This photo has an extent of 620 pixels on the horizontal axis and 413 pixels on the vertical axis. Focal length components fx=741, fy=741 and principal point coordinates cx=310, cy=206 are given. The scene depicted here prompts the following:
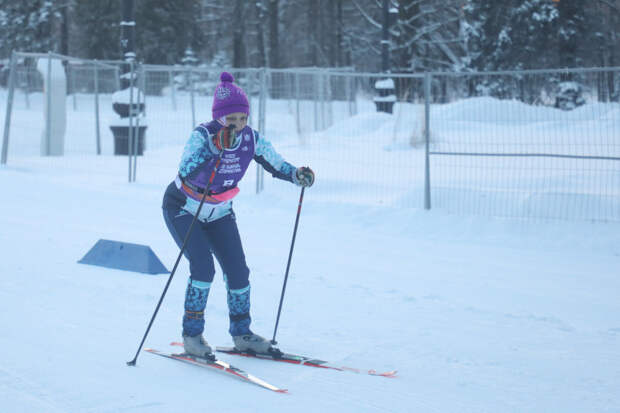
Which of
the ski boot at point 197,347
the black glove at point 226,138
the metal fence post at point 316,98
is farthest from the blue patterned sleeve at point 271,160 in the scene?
the metal fence post at point 316,98

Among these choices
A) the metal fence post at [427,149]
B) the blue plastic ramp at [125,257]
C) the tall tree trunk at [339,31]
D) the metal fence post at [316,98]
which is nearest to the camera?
the blue plastic ramp at [125,257]

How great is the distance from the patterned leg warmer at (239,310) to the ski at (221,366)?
0.28 m

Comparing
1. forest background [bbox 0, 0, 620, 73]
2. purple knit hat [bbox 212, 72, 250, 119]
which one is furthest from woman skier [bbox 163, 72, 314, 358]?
forest background [bbox 0, 0, 620, 73]

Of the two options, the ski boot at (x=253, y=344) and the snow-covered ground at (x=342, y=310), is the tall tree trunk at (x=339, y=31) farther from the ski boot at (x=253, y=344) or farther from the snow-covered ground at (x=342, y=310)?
the ski boot at (x=253, y=344)

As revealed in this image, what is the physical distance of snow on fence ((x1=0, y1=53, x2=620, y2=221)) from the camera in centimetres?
934

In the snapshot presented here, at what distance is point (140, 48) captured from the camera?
37.4 m

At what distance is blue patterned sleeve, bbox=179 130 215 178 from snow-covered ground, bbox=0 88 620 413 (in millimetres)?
1244

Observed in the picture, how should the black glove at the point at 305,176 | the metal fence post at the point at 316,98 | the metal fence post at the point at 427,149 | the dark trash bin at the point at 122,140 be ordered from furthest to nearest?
the metal fence post at the point at 316,98 → the dark trash bin at the point at 122,140 → the metal fence post at the point at 427,149 → the black glove at the point at 305,176

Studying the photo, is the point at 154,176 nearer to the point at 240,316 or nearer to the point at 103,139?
the point at 103,139

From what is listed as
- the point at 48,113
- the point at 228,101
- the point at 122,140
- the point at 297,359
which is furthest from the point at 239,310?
the point at 48,113

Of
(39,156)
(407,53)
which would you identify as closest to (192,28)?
(407,53)

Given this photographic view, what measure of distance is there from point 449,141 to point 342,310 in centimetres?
603

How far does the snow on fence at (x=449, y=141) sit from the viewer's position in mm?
9344

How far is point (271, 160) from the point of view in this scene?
191 inches
